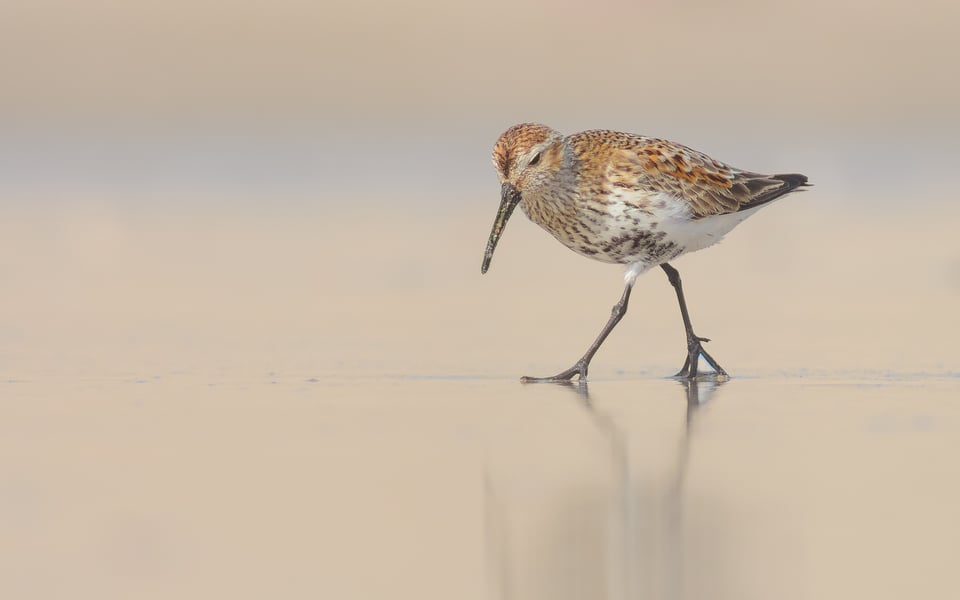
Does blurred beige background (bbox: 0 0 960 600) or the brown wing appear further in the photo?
the brown wing

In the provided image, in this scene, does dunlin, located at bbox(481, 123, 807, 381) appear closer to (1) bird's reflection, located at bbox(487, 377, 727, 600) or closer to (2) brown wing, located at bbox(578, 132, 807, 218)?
(2) brown wing, located at bbox(578, 132, 807, 218)

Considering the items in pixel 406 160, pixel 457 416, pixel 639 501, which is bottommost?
pixel 639 501

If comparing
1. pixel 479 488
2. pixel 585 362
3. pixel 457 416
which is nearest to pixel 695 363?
pixel 585 362

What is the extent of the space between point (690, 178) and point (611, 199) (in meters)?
0.58

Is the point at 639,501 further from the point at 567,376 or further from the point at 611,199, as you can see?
the point at 611,199

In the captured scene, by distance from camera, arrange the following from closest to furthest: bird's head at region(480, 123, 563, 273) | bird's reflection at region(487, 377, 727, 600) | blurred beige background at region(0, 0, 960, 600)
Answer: bird's reflection at region(487, 377, 727, 600), blurred beige background at region(0, 0, 960, 600), bird's head at region(480, 123, 563, 273)

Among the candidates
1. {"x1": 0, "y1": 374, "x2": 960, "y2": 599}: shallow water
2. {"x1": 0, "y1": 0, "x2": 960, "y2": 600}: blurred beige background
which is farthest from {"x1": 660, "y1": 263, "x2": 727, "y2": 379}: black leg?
{"x1": 0, "y1": 374, "x2": 960, "y2": 599}: shallow water

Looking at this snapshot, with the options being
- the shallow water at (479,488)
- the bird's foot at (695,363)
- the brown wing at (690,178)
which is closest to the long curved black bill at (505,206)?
the brown wing at (690,178)

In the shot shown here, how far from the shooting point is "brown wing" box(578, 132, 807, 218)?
8.65 meters

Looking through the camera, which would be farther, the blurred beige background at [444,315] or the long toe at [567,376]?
the long toe at [567,376]

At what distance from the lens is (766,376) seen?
8.41 metres

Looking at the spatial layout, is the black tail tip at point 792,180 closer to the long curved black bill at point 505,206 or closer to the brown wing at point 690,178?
the brown wing at point 690,178

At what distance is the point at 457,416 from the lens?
23.9 ft

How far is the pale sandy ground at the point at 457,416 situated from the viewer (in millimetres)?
5039
